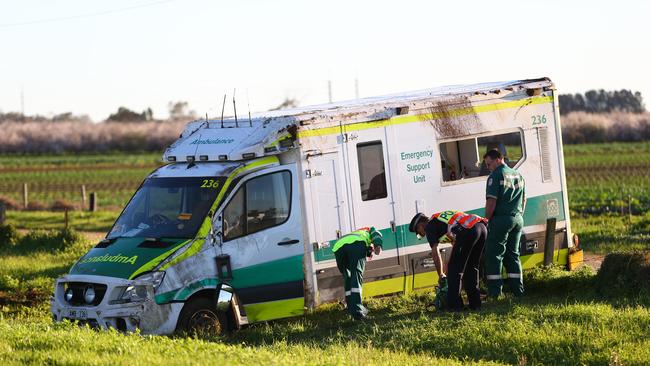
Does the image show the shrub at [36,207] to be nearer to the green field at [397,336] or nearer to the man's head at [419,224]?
the green field at [397,336]

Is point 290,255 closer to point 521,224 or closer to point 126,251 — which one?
point 126,251

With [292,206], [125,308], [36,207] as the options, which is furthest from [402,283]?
[36,207]

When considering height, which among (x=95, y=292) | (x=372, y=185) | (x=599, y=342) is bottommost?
(x=599, y=342)

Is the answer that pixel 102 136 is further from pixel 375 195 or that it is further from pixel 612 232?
pixel 375 195

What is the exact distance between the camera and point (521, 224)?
49.2 ft

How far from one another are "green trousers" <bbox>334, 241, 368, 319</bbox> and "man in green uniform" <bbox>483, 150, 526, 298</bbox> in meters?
1.75

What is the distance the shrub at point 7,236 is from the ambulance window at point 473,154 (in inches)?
474

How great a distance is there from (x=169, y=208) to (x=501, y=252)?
4265 mm

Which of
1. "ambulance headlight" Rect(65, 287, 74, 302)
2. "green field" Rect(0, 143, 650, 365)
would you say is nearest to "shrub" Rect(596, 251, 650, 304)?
"green field" Rect(0, 143, 650, 365)

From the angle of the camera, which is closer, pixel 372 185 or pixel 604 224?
pixel 372 185

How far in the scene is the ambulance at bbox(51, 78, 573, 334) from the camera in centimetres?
1336

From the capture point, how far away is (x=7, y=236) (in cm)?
2512

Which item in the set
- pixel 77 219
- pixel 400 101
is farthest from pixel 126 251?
pixel 77 219

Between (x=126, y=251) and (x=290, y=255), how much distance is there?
2.05 meters
